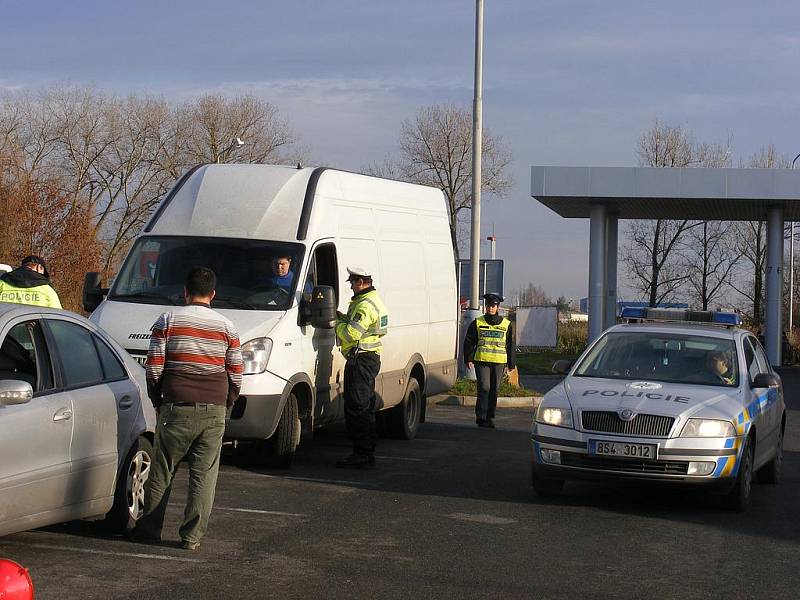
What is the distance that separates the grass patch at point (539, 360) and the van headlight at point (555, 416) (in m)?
19.7

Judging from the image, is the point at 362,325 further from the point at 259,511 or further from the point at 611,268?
the point at 611,268

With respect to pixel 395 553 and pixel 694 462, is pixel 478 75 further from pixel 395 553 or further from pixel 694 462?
pixel 395 553

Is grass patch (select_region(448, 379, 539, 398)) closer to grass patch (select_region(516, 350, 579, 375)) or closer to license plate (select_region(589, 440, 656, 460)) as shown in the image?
grass patch (select_region(516, 350, 579, 375))

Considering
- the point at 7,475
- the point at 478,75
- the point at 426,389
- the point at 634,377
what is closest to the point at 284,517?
the point at 7,475

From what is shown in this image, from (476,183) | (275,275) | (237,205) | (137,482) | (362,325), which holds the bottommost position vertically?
(137,482)

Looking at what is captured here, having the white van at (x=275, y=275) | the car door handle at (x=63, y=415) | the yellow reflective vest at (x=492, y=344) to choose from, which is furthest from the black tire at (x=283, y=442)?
the yellow reflective vest at (x=492, y=344)

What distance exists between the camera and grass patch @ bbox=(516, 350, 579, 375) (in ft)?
105

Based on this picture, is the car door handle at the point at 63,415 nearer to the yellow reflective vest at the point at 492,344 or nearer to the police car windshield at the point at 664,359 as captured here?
the police car windshield at the point at 664,359

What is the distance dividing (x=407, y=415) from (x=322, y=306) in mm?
3583

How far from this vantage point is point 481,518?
30.2 ft

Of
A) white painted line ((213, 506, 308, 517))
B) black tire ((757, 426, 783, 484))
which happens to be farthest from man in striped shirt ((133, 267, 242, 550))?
black tire ((757, 426, 783, 484))

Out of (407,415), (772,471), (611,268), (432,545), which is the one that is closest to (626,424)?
(432,545)

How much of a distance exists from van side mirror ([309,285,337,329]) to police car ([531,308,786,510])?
2.29 metres

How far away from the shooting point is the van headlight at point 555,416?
9.81 metres
